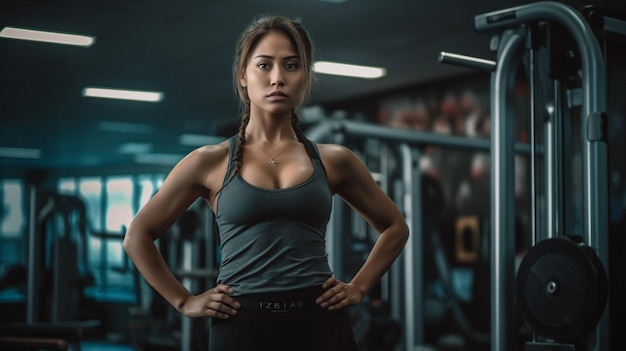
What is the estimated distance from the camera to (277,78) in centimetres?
95

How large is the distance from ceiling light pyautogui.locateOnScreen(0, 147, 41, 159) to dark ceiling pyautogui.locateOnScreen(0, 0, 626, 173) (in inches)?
94.5

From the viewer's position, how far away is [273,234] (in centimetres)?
92

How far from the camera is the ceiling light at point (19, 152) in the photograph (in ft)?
32.2

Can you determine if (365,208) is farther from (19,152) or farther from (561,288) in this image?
(19,152)

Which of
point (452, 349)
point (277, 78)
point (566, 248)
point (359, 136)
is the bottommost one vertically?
point (452, 349)

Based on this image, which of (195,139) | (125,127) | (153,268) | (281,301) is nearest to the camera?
(281,301)

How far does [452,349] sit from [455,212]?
3.11 feet

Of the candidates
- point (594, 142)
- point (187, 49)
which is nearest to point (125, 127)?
point (187, 49)

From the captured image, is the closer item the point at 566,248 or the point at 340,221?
the point at 566,248

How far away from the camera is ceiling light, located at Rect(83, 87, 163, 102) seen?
19.7 ft

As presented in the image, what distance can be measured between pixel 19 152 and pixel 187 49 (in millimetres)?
6211

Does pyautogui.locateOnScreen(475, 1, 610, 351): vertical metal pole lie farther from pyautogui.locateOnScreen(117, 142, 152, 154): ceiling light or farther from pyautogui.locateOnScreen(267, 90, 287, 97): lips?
pyautogui.locateOnScreen(117, 142, 152, 154): ceiling light

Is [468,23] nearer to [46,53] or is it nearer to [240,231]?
[46,53]

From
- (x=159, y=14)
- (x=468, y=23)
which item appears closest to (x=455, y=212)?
(x=468, y=23)
